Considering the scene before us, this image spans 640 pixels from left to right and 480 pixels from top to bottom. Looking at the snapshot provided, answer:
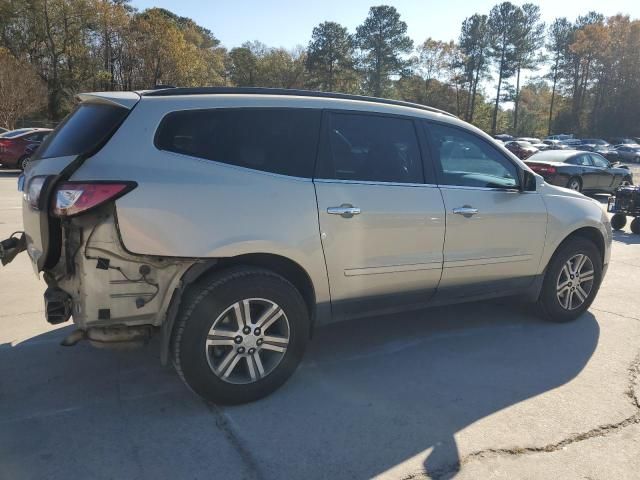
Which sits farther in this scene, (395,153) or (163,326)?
(395,153)

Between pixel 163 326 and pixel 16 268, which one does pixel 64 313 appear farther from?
pixel 16 268

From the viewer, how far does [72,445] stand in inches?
111

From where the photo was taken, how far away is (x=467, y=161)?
436cm

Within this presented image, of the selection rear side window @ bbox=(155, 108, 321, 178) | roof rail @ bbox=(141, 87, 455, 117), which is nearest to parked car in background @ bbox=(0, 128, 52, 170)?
roof rail @ bbox=(141, 87, 455, 117)

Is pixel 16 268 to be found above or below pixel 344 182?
below

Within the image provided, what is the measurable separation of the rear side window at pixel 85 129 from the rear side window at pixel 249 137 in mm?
284

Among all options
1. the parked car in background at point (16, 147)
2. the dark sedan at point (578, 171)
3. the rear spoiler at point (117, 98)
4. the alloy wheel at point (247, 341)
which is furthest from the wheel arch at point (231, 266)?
the parked car in background at point (16, 147)

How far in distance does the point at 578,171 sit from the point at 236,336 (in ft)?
49.3

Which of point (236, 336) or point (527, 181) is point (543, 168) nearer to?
point (527, 181)

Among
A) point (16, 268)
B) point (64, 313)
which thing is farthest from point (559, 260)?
point (16, 268)

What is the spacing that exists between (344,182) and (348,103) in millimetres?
619

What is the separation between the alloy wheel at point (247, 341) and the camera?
125 inches

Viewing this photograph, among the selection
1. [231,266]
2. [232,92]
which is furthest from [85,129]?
[231,266]

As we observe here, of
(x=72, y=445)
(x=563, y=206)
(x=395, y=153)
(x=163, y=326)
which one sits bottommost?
(x=72, y=445)
